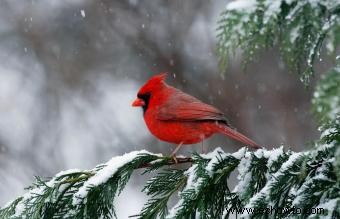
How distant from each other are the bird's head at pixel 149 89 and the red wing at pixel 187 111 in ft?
0.28

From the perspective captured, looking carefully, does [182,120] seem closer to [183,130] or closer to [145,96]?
[183,130]

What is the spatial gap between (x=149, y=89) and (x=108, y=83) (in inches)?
148

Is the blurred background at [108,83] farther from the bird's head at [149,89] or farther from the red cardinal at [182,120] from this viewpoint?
the red cardinal at [182,120]

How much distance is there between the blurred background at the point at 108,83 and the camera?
5918mm

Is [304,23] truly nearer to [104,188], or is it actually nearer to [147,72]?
[104,188]

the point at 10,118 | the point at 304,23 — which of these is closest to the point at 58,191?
the point at 304,23

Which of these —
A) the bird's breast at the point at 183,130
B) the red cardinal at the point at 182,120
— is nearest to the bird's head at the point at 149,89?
the red cardinal at the point at 182,120

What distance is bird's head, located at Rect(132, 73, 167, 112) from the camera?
10.2ft

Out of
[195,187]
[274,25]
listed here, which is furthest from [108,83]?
[274,25]

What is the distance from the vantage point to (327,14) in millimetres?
1138

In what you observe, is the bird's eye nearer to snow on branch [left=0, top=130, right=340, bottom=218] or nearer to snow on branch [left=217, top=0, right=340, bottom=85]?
snow on branch [left=0, top=130, right=340, bottom=218]

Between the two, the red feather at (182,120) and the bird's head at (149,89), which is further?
the bird's head at (149,89)

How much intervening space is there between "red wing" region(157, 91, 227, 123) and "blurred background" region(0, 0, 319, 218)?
8.70ft

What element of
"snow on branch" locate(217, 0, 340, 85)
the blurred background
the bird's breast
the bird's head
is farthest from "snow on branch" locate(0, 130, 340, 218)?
the blurred background
